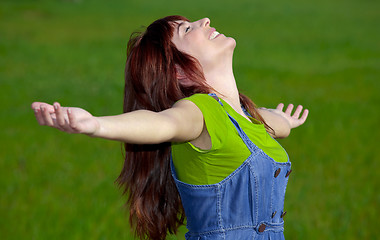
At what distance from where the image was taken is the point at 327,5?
28734 millimetres

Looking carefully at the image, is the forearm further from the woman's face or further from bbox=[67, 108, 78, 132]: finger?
the woman's face

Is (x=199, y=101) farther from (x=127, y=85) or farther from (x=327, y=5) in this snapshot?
(x=327, y=5)

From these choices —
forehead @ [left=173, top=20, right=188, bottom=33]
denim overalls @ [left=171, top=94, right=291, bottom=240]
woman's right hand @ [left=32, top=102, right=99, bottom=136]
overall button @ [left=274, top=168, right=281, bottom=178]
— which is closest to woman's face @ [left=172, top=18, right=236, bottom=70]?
forehead @ [left=173, top=20, right=188, bottom=33]

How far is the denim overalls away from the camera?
7.52 feet

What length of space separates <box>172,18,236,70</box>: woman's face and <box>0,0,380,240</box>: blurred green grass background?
2.78 metres

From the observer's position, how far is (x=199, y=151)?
2191mm

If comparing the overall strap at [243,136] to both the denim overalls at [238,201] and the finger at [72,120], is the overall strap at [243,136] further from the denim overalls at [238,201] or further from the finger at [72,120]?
the finger at [72,120]

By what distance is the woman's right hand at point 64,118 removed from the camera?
64.1 inches

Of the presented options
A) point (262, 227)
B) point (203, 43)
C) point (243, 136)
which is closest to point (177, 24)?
point (203, 43)

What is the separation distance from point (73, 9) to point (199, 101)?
77.7 feet

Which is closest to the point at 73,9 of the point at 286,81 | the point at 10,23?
the point at 10,23

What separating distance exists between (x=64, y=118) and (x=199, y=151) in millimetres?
700

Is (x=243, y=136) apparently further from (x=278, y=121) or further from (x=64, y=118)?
(x=64, y=118)

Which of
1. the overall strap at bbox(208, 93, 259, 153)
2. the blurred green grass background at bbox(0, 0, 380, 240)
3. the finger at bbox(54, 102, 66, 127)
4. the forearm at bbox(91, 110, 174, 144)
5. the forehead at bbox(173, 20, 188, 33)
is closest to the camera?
the finger at bbox(54, 102, 66, 127)
